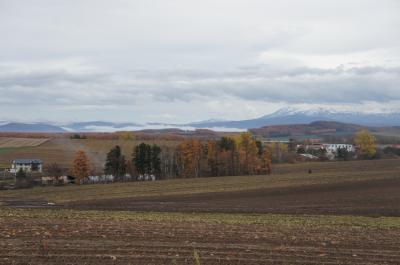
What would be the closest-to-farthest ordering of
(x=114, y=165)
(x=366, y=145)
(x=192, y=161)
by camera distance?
(x=114, y=165), (x=192, y=161), (x=366, y=145)

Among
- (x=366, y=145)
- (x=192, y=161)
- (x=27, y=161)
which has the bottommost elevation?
(x=192, y=161)

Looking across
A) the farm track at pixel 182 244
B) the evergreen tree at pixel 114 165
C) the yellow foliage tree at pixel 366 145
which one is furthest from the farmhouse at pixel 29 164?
the farm track at pixel 182 244

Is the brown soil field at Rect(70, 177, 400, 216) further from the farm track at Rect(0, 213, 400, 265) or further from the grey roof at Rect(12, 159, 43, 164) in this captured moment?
the grey roof at Rect(12, 159, 43, 164)

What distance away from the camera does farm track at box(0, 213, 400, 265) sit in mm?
12570

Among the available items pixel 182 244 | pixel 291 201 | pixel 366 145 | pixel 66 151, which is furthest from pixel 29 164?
pixel 182 244

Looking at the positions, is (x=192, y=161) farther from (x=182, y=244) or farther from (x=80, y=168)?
A: (x=182, y=244)

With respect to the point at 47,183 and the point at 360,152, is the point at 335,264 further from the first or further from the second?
the point at 360,152

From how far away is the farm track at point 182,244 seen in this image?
12570 mm

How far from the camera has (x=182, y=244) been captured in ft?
47.0

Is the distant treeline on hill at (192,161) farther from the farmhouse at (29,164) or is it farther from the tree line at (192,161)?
the farmhouse at (29,164)

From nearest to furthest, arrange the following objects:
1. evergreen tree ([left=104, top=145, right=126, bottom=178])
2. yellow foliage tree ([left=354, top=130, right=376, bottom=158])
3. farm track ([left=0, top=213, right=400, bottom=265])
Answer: farm track ([left=0, top=213, right=400, bottom=265]) < evergreen tree ([left=104, top=145, right=126, bottom=178]) < yellow foliage tree ([left=354, top=130, right=376, bottom=158])

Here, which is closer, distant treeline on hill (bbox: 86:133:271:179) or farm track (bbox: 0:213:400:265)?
farm track (bbox: 0:213:400:265)

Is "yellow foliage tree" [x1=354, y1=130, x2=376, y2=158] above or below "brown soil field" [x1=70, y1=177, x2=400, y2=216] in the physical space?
above

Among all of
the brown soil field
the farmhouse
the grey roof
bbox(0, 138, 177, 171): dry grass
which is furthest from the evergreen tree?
the brown soil field
